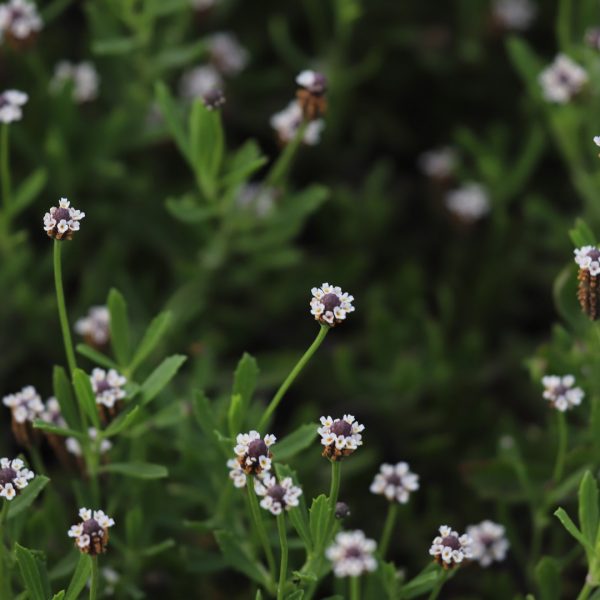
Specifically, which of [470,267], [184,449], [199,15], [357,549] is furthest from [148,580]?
[199,15]

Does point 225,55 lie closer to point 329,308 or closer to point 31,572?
point 329,308

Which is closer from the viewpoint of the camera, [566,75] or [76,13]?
[566,75]

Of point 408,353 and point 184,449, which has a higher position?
point 184,449

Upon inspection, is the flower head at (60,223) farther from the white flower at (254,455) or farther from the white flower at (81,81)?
the white flower at (81,81)

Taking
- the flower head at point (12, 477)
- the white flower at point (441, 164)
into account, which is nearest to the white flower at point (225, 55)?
the white flower at point (441, 164)

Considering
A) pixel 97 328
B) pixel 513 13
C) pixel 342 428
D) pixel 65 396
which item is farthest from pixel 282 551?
pixel 513 13

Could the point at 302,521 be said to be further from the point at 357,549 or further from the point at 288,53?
the point at 288,53
